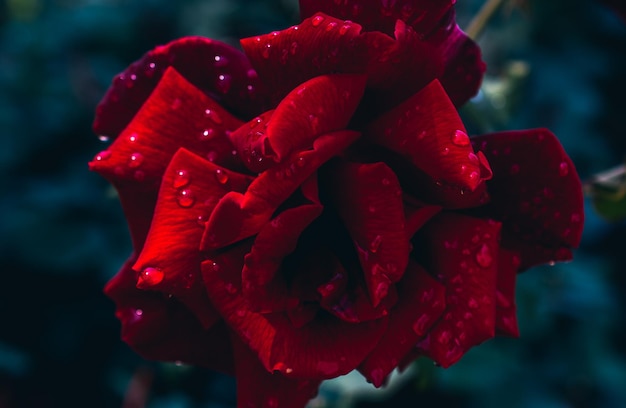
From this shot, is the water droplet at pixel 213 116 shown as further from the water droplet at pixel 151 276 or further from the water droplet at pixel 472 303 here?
the water droplet at pixel 472 303

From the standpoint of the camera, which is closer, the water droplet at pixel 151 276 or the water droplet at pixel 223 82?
the water droplet at pixel 151 276

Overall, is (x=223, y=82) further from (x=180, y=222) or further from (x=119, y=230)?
(x=119, y=230)

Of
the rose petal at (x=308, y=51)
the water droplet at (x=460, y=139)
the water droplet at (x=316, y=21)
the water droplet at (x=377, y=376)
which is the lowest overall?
the water droplet at (x=377, y=376)

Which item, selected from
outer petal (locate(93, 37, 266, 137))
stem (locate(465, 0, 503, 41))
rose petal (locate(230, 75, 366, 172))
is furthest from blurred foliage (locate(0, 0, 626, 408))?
rose petal (locate(230, 75, 366, 172))

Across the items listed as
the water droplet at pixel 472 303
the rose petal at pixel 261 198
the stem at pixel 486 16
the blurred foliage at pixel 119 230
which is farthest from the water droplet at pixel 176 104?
the blurred foliage at pixel 119 230

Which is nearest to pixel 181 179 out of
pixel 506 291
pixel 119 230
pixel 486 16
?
pixel 506 291

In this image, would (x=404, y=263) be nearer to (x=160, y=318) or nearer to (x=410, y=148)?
(x=410, y=148)
